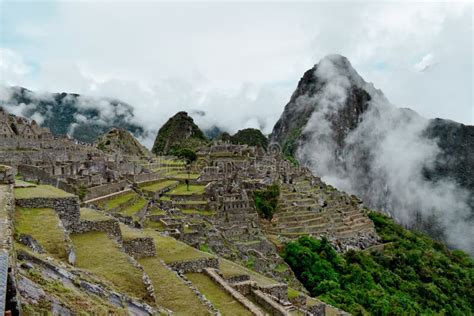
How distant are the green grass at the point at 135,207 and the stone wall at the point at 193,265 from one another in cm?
1059

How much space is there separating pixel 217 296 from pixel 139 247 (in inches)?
101

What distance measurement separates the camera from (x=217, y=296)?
11727mm

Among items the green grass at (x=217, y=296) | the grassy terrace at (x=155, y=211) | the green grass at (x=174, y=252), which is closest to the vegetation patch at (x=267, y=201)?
the grassy terrace at (x=155, y=211)

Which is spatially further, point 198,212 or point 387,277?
point 387,277

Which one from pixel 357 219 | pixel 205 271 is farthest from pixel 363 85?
pixel 205 271

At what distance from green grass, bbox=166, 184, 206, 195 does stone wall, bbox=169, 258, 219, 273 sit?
20.0 metres

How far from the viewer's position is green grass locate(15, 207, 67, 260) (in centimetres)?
875

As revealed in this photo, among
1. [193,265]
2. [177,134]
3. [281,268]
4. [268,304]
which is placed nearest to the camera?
[268,304]

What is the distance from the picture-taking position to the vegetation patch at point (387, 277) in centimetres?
2923

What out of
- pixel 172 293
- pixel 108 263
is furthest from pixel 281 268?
pixel 108 263

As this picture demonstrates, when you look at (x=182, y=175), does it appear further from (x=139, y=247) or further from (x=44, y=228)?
(x=44, y=228)

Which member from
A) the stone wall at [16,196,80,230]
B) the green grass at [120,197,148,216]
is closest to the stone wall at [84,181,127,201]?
the green grass at [120,197,148,216]

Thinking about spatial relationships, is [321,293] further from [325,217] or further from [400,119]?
[400,119]

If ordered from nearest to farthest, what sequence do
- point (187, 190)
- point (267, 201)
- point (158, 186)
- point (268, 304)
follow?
1. point (268, 304)
2. point (187, 190)
3. point (158, 186)
4. point (267, 201)
